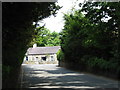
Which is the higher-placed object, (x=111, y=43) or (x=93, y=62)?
(x=111, y=43)

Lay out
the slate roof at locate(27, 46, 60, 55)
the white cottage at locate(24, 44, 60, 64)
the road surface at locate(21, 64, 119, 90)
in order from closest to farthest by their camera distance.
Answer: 1. the road surface at locate(21, 64, 119, 90)
2. the white cottage at locate(24, 44, 60, 64)
3. the slate roof at locate(27, 46, 60, 55)

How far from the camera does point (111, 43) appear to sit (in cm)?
1988

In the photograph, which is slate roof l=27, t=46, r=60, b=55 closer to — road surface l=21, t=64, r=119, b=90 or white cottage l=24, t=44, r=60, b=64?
white cottage l=24, t=44, r=60, b=64

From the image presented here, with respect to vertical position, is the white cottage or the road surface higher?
the white cottage

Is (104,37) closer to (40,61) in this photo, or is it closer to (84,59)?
(84,59)

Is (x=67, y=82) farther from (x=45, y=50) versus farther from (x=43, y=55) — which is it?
(x=43, y=55)

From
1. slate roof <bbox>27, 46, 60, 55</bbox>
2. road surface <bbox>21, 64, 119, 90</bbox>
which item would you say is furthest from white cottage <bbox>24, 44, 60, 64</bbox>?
road surface <bbox>21, 64, 119, 90</bbox>

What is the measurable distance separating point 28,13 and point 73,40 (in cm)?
2162

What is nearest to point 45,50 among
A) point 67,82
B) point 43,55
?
point 43,55

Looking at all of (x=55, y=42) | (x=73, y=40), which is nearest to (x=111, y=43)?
(x=73, y=40)

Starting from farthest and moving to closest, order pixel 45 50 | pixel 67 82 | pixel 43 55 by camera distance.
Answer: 1. pixel 43 55
2. pixel 45 50
3. pixel 67 82

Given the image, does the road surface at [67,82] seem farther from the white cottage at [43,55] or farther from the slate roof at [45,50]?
the slate roof at [45,50]

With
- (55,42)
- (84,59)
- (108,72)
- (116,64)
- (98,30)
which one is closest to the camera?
(116,64)

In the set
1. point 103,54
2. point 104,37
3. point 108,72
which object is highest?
point 104,37
